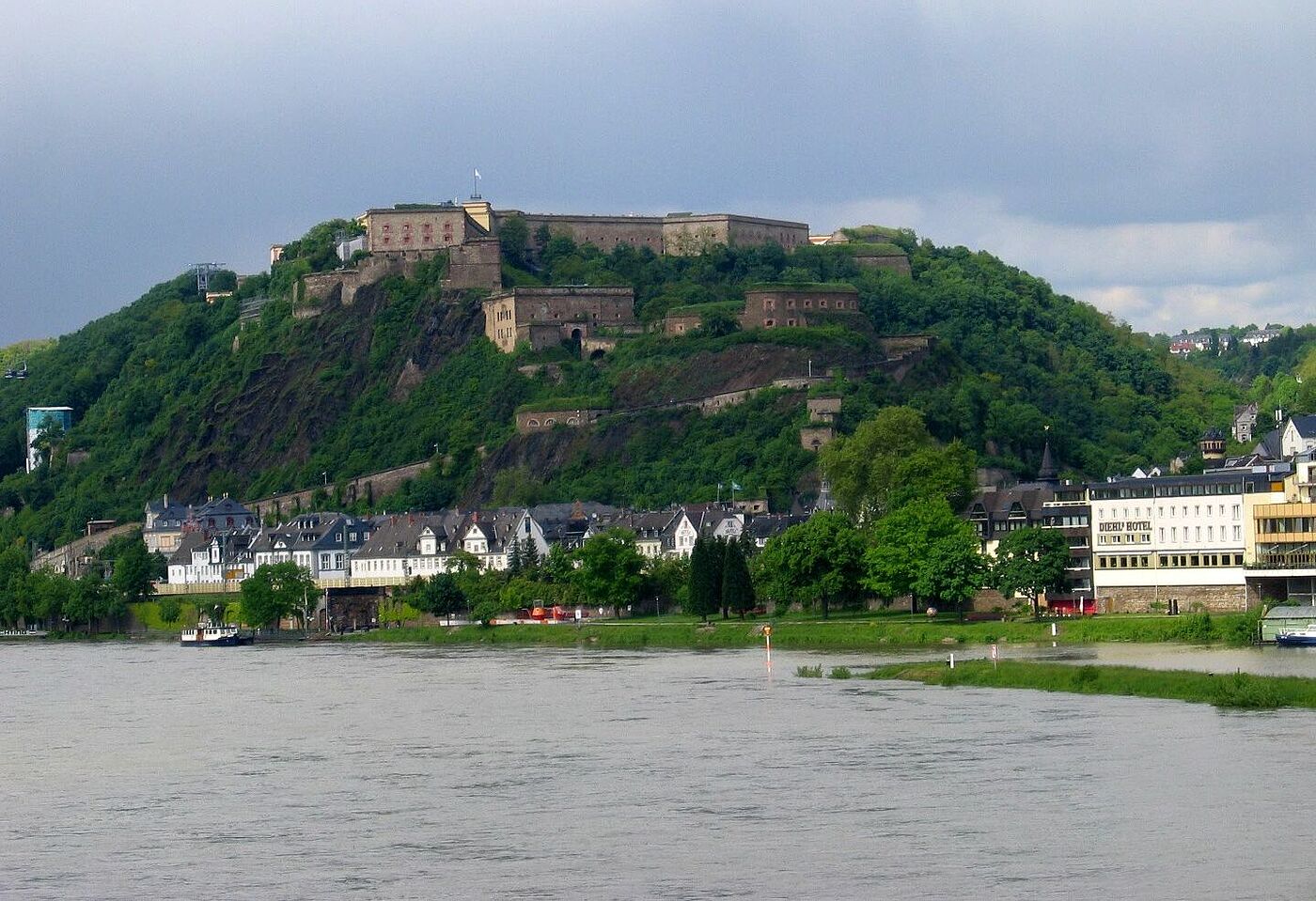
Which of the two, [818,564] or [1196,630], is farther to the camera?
[818,564]

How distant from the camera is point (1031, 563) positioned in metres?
85.5

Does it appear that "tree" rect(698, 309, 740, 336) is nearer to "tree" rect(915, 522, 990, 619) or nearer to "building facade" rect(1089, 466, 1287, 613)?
"building facade" rect(1089, 466, 1287, 613)

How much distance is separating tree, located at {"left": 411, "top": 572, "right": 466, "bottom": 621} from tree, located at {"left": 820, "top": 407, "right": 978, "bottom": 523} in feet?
64.0

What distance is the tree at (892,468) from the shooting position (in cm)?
10288

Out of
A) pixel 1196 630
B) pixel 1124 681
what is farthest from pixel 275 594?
pixel 1124 681

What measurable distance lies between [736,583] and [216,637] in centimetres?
3283

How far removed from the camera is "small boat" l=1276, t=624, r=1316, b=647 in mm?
71438

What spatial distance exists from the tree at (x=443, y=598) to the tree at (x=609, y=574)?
10986 mm

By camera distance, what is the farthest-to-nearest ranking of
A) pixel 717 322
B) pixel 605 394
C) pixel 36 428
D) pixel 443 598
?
pixel 36 428 < pixel 717 322 < pixel 605 394 < pixel 443 598

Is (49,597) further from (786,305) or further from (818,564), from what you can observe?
(818,564)

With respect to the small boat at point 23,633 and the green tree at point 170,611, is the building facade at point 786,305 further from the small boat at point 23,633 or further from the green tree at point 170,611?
the small boat at point 23,633

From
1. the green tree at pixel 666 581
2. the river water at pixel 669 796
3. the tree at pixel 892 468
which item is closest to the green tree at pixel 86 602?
the green tree at pixel 666 581

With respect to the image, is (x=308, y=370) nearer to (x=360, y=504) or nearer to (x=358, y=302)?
(x=358, y=302)

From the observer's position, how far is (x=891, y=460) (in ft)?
350
